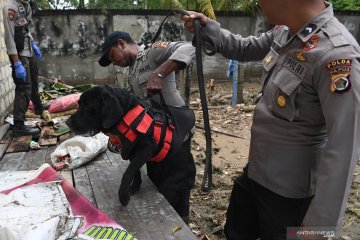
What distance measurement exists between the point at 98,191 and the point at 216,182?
2.34 meters

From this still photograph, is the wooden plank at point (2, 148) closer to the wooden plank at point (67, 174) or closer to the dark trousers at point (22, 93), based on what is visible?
the dark trousers at point (22, 93)

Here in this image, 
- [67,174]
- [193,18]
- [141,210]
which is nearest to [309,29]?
[193,18]

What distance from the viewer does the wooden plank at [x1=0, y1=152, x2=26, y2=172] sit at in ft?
10.2

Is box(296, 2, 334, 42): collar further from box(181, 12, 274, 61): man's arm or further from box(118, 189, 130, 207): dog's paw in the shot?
box(118, 189, 130, 207): dog's paw

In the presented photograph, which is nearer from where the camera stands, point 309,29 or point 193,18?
point 309,29

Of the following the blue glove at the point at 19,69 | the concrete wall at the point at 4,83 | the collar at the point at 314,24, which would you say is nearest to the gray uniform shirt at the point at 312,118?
the collar at the point at 314,24

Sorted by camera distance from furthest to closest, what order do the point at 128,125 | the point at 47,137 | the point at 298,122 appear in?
the point at 47,137
the point at 128,125
the point at 298,122

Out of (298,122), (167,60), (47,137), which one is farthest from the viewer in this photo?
(47,137)

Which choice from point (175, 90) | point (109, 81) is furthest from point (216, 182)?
point (109, 81)

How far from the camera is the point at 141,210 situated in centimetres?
222

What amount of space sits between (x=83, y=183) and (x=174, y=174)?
731 millimetres

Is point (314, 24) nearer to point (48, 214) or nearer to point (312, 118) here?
point (312, 118)

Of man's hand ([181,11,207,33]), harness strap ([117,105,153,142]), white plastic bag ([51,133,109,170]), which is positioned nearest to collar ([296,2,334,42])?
man's hand ([181,11,207,33])

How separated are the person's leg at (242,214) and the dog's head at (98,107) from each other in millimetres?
874
